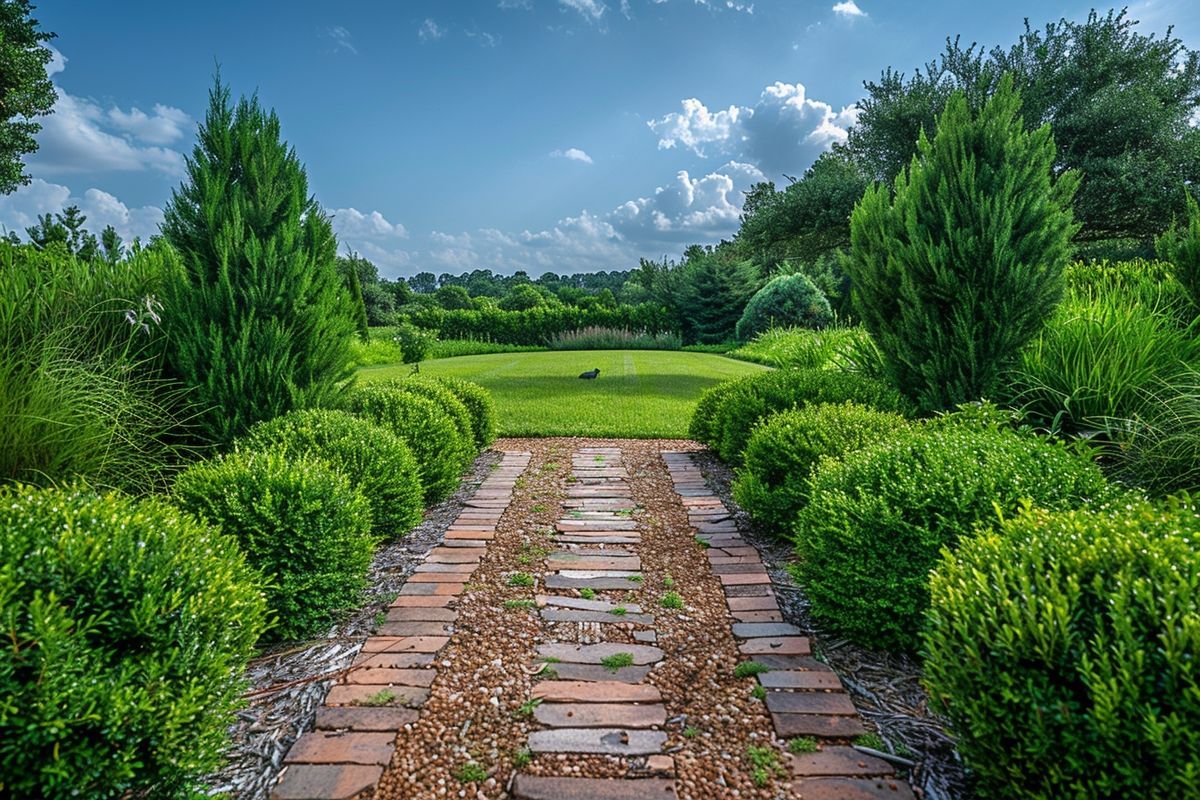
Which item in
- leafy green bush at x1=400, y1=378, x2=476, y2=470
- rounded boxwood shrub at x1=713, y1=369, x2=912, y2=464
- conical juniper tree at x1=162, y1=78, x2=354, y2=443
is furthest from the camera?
leafy green bush at x1=400, y1=378, x2=476, y2=470

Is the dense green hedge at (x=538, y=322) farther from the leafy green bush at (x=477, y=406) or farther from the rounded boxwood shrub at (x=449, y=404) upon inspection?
the rounded boxwood shrub at (x=449, y=404)

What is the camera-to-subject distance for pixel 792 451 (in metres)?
3.87

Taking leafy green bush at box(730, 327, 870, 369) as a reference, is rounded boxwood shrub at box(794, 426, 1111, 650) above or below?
below

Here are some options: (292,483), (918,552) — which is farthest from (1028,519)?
(292,483)

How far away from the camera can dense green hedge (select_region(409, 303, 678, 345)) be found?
87.7ft

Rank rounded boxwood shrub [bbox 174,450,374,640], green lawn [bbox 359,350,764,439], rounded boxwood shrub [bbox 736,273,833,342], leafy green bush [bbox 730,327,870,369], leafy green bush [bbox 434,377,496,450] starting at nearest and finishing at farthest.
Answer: rounded boxwood shrub [bbox 174,450,374,640] → leafy green bush [bbox 434,377,496,450] → green lawn [bbox 359,350,764,439] → leafy green bush [bbox 730,327,870,369] → rounded boxwood shrub [bbox 736,273,833,342]

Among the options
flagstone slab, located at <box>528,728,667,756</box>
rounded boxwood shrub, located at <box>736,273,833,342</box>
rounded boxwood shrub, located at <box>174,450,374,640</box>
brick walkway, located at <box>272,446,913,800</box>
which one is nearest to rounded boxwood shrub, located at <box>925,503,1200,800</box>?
brick walkway, located at <box>272,446,913,800</box>

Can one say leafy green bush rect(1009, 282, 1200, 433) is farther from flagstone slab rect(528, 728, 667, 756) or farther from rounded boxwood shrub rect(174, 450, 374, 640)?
rounded boxwood shrub rect(174, 450, 374, 640)

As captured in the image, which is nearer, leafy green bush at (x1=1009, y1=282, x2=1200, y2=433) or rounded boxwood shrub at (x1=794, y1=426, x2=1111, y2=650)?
rounded boxwood shrub at (x1=794, y1=426, x2=1111, y2=650)

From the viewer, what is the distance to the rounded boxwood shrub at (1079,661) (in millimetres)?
1344

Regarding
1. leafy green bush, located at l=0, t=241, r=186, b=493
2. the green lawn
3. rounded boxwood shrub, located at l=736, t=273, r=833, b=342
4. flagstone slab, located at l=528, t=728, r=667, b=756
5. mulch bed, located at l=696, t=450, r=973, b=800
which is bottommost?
mulch bed, located at l=696, t=450, r=973, b=800

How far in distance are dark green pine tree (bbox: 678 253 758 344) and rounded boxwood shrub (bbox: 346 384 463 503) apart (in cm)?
2194

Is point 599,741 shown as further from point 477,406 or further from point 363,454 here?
point 477,406

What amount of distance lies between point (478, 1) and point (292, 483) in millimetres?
7839
